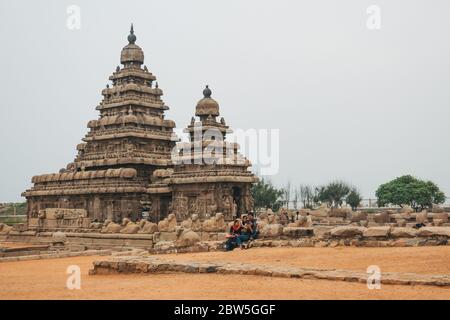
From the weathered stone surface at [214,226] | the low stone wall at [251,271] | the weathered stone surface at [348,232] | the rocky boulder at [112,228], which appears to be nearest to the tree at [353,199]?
the weathered stone surface at [214,226]

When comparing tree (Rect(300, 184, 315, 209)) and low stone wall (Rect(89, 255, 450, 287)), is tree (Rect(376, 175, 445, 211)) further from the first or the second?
low stone wall (Rect(89, 255, 450, 287))

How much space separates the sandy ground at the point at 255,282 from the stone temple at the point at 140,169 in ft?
56.7

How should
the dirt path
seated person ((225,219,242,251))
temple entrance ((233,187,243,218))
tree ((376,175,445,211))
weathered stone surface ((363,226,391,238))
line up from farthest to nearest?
tree ((376,175,445,211))
temple entrance ((233,187,243,218))
seated person ((225,219,242,251))
weathered stone surface ((363,226,391,238))
the dirt path

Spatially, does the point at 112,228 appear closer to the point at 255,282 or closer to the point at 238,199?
the point at 238,199

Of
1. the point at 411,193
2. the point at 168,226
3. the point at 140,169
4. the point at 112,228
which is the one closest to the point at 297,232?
the point at 168,226

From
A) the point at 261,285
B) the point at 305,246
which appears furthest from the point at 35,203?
the point at 261,285

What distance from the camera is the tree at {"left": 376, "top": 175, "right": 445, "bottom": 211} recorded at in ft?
205

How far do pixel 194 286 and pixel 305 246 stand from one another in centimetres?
827

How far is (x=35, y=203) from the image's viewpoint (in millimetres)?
44156

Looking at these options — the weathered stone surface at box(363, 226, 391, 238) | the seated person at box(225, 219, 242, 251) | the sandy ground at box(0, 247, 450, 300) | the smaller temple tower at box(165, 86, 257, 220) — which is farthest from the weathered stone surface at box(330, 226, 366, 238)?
the smaller temple tower at box(165, 86, 257, 220)

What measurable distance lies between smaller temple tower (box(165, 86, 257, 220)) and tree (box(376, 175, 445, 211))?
32.4 m

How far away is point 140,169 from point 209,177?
8.29m

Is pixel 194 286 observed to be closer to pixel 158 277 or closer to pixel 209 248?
pixel 158 277

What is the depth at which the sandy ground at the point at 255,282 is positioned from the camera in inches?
383
